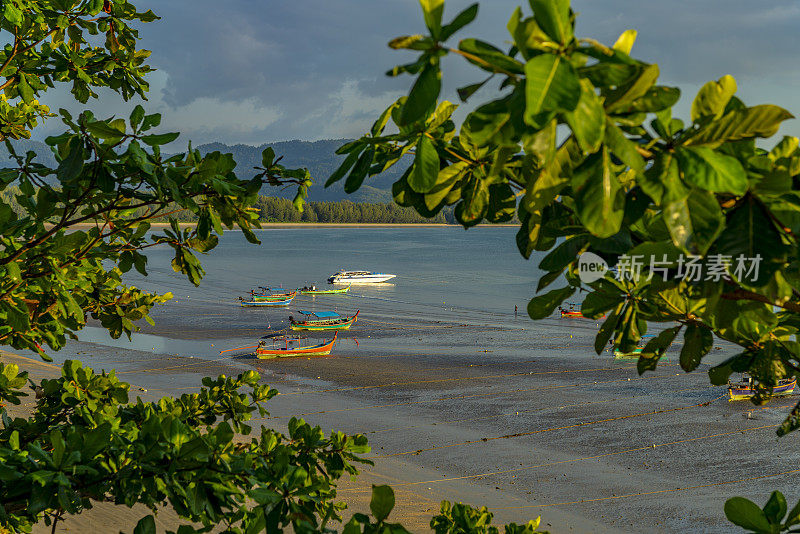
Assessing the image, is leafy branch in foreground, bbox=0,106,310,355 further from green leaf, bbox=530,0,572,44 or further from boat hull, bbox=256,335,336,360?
boat hull, bbox=256,335,336,360

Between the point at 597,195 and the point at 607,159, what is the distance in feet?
0.20

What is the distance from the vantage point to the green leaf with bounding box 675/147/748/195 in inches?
37.6

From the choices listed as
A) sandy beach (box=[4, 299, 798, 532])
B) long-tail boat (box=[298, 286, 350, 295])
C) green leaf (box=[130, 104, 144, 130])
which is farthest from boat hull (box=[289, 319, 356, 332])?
green leaf (box=[130, 104, 144, 130])

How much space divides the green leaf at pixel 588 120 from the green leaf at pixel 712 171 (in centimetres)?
22

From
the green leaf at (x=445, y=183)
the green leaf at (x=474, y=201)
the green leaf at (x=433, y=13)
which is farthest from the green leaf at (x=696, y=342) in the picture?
the green leaf at (x=433, y=13)

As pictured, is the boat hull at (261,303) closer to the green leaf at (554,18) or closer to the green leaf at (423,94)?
the green leaf at (423,94)

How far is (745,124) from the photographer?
→ 104 centimetres

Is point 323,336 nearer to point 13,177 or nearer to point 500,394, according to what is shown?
point 500,394

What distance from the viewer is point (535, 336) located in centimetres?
3641

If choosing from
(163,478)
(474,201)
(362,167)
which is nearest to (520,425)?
(163,478)

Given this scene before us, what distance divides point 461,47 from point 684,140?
0.43m

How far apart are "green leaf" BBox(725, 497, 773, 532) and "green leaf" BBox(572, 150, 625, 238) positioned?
78cm

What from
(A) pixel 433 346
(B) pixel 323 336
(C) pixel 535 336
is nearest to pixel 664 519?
(A) pixel 433 346

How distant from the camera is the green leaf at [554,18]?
2.83ft
